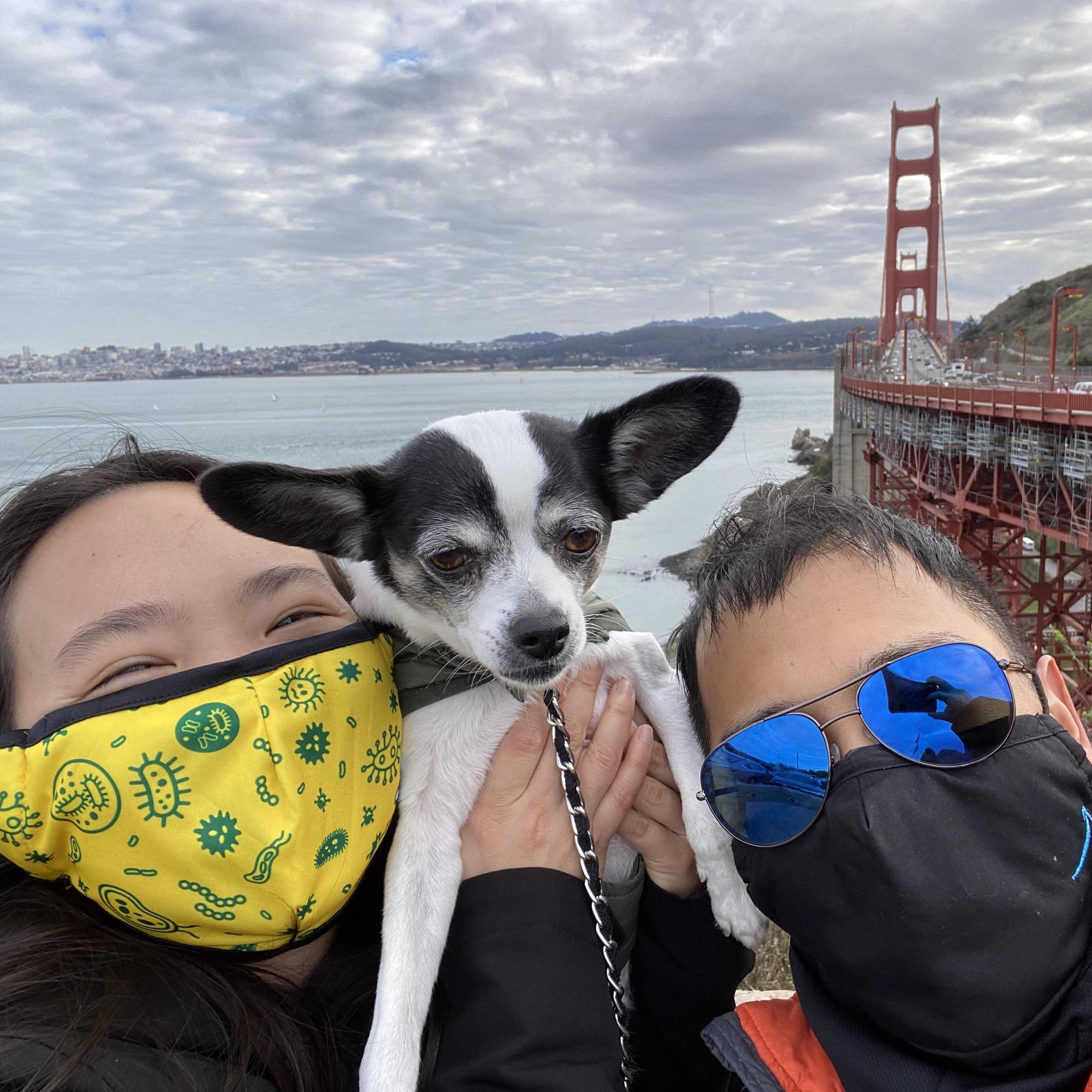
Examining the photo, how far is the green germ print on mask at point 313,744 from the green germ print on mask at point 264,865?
0.19m

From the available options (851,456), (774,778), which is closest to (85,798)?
(774,778)

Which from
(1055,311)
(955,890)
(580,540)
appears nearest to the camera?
(955,890)

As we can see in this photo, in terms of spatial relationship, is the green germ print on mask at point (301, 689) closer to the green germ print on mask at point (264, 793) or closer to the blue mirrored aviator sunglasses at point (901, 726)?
the green germ print on mask at point (264, 793)

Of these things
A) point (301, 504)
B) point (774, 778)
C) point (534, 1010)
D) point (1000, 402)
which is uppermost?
point (301, 504)

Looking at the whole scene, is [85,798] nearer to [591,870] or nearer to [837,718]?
[591,870]

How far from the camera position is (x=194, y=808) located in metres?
1.53

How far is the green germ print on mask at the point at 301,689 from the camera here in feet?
5.64

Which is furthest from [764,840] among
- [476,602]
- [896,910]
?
[476,602]

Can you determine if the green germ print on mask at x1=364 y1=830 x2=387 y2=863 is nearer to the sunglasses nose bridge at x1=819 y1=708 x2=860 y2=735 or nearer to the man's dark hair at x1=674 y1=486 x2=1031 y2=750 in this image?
the man's dark hair at x1=674 y1=486 x2=1031 y2=750

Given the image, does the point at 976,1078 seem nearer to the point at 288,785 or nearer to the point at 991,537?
the point at 288,785

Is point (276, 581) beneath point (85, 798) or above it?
above

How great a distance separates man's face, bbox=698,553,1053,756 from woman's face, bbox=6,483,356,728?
1.07 meters

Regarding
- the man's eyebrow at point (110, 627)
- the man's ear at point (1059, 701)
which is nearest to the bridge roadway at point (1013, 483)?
the man's ear at point (1059, 701)

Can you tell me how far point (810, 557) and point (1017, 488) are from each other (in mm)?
19933
